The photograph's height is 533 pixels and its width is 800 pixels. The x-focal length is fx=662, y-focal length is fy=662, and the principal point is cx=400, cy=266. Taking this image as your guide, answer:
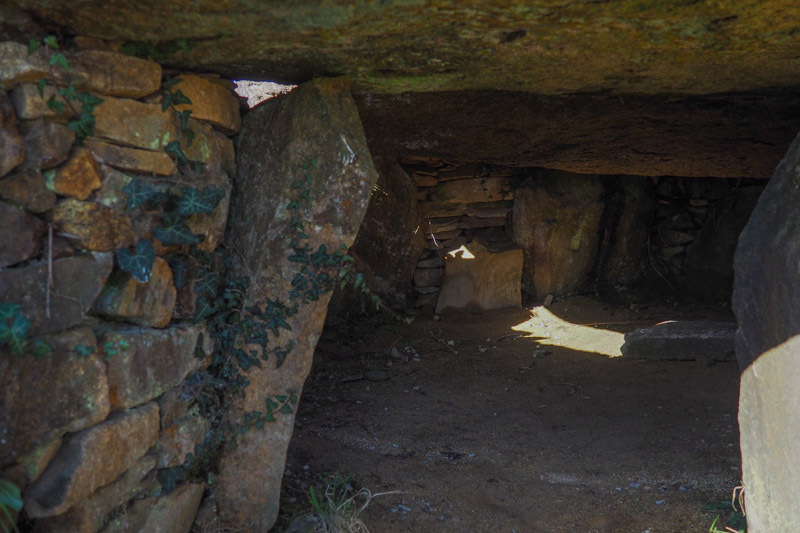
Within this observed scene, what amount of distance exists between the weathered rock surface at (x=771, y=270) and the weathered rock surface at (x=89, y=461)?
6.89 feet

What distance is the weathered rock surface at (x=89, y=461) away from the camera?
169 cm

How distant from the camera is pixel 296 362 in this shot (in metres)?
2.46

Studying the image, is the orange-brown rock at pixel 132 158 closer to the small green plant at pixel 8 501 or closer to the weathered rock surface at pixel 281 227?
the weathered rock surface at pixel 281 227

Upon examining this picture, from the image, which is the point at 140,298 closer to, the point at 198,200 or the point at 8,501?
the point at 198,200

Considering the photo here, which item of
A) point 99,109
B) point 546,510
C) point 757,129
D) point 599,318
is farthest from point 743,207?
point 99,109

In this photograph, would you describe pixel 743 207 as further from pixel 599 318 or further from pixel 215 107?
pixel 215 107

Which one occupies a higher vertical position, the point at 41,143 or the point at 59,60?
the point at 59,60

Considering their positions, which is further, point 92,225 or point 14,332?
point 92,225

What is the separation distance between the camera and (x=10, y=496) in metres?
1.58

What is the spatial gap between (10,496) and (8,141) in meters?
0.86

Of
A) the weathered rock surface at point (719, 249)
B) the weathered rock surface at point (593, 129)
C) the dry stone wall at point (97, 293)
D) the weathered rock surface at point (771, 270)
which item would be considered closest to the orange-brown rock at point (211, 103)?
the dry stone wall at point (97, 293)

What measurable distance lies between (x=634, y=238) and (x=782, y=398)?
4.93 m

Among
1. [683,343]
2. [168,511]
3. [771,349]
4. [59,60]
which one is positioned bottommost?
[683,343]

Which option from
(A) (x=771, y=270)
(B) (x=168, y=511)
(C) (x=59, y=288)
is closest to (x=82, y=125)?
A: (C) (x=59, y=288)
